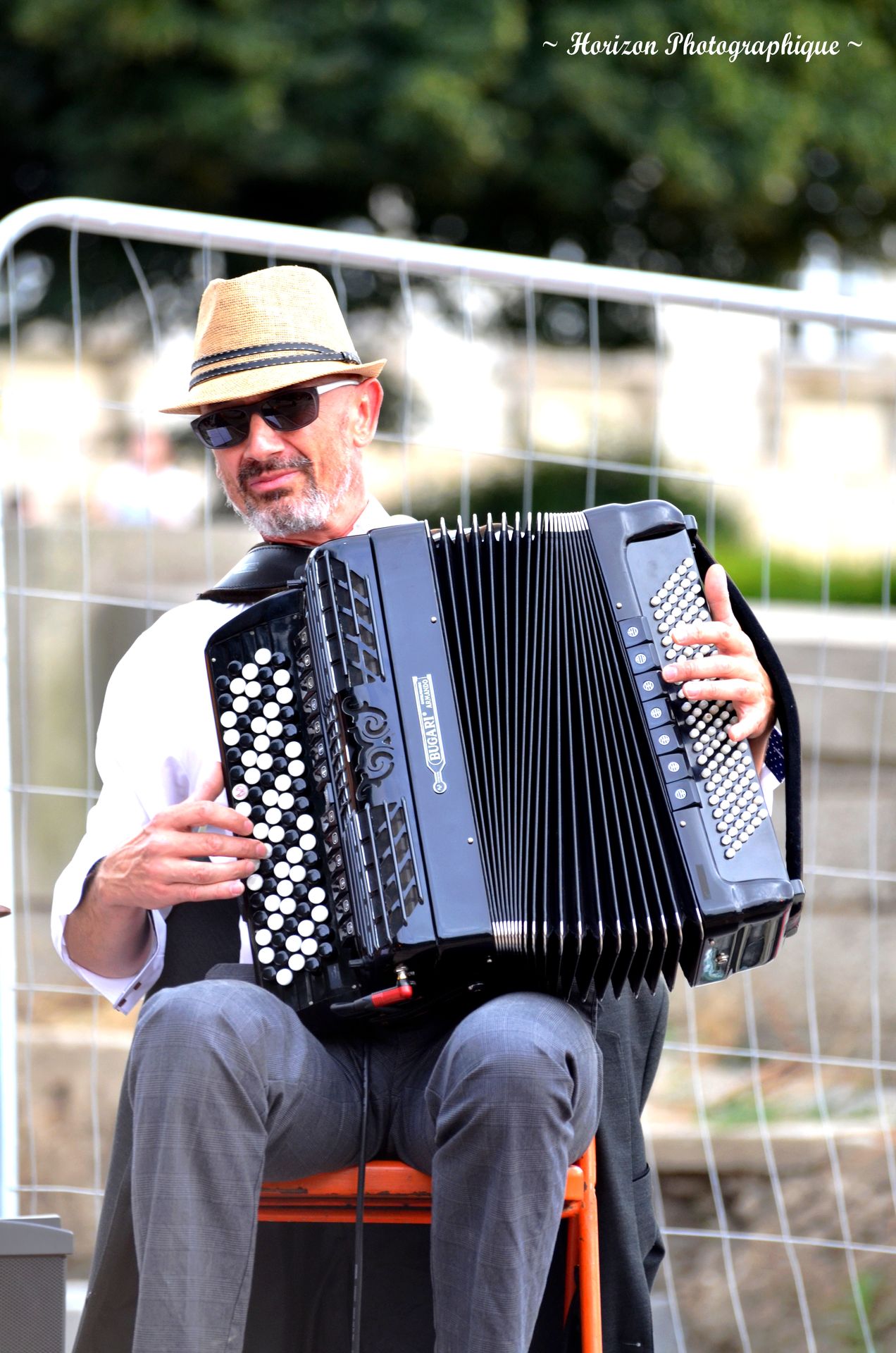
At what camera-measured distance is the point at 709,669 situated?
200 centimetres

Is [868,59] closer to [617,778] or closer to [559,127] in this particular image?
[559,127]

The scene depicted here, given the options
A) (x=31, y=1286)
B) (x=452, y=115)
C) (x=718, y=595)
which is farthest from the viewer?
(x=452, y=115)

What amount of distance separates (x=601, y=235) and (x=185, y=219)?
420 cm

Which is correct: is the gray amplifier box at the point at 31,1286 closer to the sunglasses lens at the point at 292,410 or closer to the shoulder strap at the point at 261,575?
the shoulder strap at the point at 261,575

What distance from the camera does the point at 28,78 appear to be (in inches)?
237

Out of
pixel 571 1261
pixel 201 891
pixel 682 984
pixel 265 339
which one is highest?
pixel 265 339

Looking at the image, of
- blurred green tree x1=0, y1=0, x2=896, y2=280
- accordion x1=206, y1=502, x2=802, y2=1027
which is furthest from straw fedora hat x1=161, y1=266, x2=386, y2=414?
blurred green tree x1=0, y1=0, x2=896, y2=280

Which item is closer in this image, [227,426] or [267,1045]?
[267,1045]

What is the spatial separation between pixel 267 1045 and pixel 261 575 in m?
0.73

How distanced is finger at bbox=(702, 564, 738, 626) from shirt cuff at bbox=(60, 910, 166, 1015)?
94 cm

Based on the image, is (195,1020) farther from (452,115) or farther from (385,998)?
(452,115)

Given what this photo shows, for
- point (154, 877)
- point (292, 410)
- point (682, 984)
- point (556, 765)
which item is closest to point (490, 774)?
point (556, 765)

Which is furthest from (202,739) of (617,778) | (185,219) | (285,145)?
(285,145)

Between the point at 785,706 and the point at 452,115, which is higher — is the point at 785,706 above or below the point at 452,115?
below
